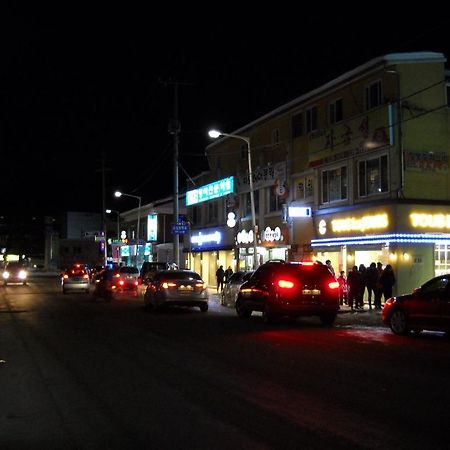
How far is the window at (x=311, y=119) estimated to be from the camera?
3131cm

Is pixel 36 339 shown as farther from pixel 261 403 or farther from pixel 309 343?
pixel 261 403

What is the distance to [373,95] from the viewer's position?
26.8 meters

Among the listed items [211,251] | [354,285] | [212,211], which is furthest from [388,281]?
[212,211]

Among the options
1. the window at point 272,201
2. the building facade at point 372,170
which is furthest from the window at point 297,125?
the window at point 272,201

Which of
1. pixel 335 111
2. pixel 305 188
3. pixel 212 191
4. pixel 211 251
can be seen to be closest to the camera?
pixel 335 111

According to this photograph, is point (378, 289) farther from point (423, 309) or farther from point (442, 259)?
point (423, 309)

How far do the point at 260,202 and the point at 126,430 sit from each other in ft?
99.7

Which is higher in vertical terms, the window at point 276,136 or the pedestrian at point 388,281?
the window at point 276,136

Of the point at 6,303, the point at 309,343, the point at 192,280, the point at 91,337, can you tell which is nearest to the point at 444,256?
the point at 192,280

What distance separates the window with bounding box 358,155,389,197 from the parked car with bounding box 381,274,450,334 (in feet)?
31.6

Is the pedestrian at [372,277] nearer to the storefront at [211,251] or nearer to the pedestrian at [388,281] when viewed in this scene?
the pedestrian at [388,281]

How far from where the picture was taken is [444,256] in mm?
26031

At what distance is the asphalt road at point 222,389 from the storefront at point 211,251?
80.3 feet

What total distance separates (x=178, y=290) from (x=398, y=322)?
30.8ft
